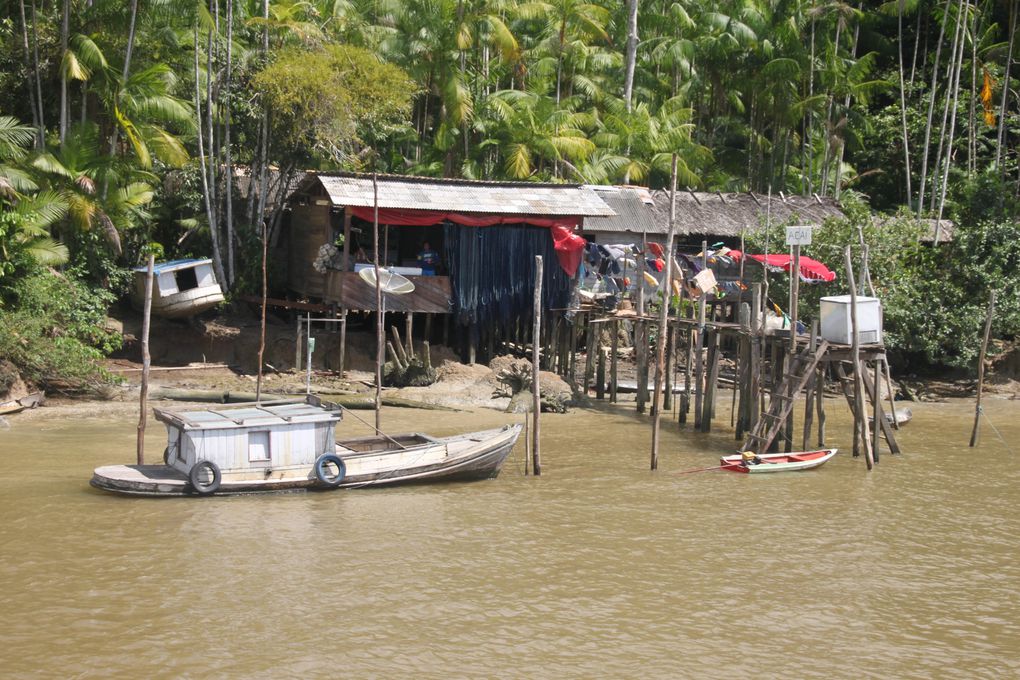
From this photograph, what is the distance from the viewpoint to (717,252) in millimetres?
25078

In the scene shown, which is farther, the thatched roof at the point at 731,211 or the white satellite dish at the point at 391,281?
the thatched roof at the point at 731,211

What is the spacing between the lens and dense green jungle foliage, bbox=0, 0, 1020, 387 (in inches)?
877

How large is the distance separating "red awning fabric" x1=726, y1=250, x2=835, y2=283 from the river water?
21.4ft

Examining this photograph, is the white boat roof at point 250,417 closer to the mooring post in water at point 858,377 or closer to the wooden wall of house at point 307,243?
the mooring post in water at point 858,377

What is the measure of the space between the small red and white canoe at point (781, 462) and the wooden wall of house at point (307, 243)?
10618 millimetres

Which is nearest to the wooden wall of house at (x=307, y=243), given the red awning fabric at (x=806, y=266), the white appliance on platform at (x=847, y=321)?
the red awning fabric at (x=806, y=266)

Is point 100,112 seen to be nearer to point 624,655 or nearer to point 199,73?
point 199,73

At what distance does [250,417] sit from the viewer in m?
14.2

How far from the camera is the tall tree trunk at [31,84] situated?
2216 centimetres

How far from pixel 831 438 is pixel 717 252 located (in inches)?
263

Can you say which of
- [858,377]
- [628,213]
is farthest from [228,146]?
[858,377]

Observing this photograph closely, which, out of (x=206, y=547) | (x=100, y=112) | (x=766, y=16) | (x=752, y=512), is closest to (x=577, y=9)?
(x=766, y=16)

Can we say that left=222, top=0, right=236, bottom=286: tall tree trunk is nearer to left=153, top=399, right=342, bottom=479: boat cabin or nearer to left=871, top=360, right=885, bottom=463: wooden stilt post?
left=153, top=399, right=342, bottom=479: boat cabin

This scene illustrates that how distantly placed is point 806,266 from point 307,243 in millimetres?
10844
